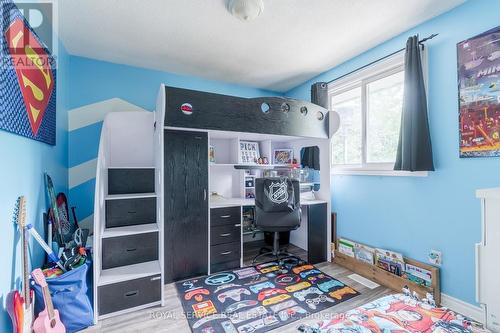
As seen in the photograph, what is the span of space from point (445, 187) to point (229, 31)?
2329mm

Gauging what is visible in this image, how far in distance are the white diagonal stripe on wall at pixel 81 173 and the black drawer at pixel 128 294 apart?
4.58 ft

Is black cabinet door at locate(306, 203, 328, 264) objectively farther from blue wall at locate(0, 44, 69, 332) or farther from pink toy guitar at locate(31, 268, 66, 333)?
blue wall at locate(0, 44, 69, 332)

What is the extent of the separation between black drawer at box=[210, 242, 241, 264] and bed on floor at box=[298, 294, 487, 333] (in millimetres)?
1236

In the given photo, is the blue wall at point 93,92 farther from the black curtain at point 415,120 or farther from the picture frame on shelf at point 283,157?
the black curtain at point 415,120

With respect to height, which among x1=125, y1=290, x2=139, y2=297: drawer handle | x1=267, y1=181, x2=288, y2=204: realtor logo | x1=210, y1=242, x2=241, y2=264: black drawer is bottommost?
x1=125, y1=290, x2=139, y2=297: drawer handle

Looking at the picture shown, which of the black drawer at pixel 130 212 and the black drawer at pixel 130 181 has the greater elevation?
the black drawer at pixel 130 181

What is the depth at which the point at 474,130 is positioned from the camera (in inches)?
65.3

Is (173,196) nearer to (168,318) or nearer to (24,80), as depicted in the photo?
(168,318)

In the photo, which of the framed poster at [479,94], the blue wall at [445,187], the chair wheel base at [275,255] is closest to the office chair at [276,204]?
the chair wheel base at [275,255]

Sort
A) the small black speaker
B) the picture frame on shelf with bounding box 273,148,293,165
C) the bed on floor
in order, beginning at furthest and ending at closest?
the picture frame on shelf with bounding box 273,148,293,165 → the small black speaker → the bed on floor

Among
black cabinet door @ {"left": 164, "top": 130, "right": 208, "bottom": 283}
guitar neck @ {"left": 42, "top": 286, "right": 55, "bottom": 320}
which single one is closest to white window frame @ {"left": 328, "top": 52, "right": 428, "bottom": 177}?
black cabinet door @ {"left": 164, "top": 130, "right": 208, "bottom": 283}

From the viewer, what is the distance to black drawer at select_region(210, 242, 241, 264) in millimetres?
2385

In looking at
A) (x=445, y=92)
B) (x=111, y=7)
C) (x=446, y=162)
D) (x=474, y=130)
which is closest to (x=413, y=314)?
(x=446, y=162)

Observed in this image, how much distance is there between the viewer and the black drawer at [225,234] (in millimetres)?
2385
